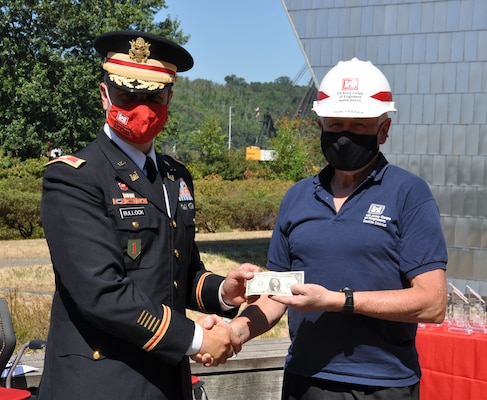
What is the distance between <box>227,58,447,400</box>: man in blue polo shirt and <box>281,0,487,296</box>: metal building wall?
39.6 ft

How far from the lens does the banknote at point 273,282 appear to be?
279 cm

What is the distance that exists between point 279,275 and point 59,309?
0.83 m

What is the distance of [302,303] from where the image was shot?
2.71m

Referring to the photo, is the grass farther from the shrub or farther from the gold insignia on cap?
the gold insignia on cap

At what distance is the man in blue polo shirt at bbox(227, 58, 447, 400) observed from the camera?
8.97 feet

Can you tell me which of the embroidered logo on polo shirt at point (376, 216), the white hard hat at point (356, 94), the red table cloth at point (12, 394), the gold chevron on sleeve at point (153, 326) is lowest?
the red table cloth at point (12, 394)

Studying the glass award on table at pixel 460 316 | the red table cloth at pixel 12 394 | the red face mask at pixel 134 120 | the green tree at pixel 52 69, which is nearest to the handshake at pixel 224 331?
the red face mask at pixel 134 120

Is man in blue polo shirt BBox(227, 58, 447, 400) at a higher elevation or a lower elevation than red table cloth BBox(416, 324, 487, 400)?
higher

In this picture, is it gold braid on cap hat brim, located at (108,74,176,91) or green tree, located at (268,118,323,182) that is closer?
gold braid on cap hat brim, located at (108,74,176,91)

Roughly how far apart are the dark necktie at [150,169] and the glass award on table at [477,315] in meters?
2.86

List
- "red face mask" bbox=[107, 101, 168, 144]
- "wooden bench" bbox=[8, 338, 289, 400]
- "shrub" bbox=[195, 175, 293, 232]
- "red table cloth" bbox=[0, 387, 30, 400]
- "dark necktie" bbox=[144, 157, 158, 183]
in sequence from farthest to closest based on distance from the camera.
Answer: "shrub" bbox=[195, 175, 293, 232] → "wooden bench" bbox=[8, 338, 289, 400] → "red table cloth" bbox=[0, 387, 30, 400] → "dark necktie" bbox=[144, 157, 158, 183] → "red face mask" bbox=[107, 101, 168, 144]

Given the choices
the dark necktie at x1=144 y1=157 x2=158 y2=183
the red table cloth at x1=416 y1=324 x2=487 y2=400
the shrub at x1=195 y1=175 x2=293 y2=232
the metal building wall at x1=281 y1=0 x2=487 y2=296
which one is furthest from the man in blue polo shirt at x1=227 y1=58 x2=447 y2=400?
the shrub at x1=195 y1=175 x2=293 y2=232

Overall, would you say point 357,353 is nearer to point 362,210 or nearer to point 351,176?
point 362,210

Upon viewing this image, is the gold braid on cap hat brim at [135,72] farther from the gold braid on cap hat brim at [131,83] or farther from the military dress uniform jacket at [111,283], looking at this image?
the military dress uniform jacket at [111,283]
